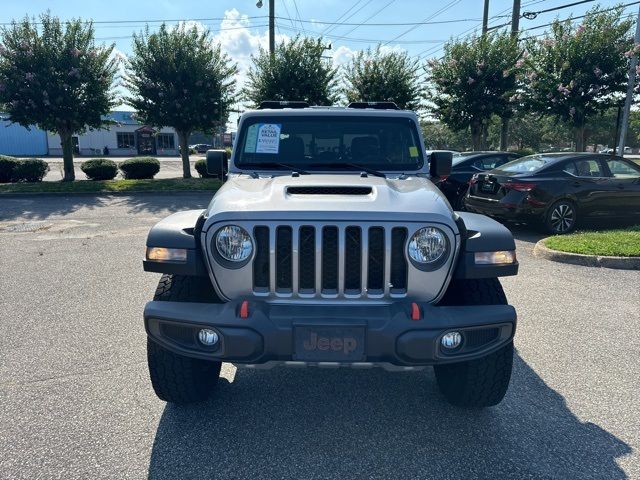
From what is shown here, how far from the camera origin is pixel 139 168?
19.4 m

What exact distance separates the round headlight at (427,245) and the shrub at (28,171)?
1863cm

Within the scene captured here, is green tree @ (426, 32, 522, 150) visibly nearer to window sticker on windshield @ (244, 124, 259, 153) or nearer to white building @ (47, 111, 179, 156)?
window sticker on windshield @ (244, 124, 259, 153)

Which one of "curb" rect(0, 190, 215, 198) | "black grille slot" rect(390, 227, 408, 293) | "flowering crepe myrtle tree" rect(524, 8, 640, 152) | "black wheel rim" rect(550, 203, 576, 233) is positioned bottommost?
"curb" rect(0, 190, 215, 198)

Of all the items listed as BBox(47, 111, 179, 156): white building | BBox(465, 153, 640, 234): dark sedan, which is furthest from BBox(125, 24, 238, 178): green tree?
BBox(47, 111, 179, 156): white building

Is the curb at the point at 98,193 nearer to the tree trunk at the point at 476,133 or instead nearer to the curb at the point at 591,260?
the tree trunk at the point at 476,133

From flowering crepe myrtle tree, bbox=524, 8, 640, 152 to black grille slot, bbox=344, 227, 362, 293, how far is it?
567 inches

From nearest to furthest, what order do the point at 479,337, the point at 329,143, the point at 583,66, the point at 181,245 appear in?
the point at 479,337 < the point at 181,245 < the point at 329,143 < the point at 583,66

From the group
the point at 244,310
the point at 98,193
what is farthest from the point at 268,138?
the point at 98,193

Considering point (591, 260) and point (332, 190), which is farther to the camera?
point (591, 260)

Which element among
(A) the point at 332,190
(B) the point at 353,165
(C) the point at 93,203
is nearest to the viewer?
(A) the point at 332,190

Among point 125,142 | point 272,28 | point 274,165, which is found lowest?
point 274,165

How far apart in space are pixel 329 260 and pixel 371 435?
1.09 metres

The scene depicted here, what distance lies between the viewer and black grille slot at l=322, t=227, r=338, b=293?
2.58 metres

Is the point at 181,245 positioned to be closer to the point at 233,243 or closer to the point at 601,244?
the point at 233,243
